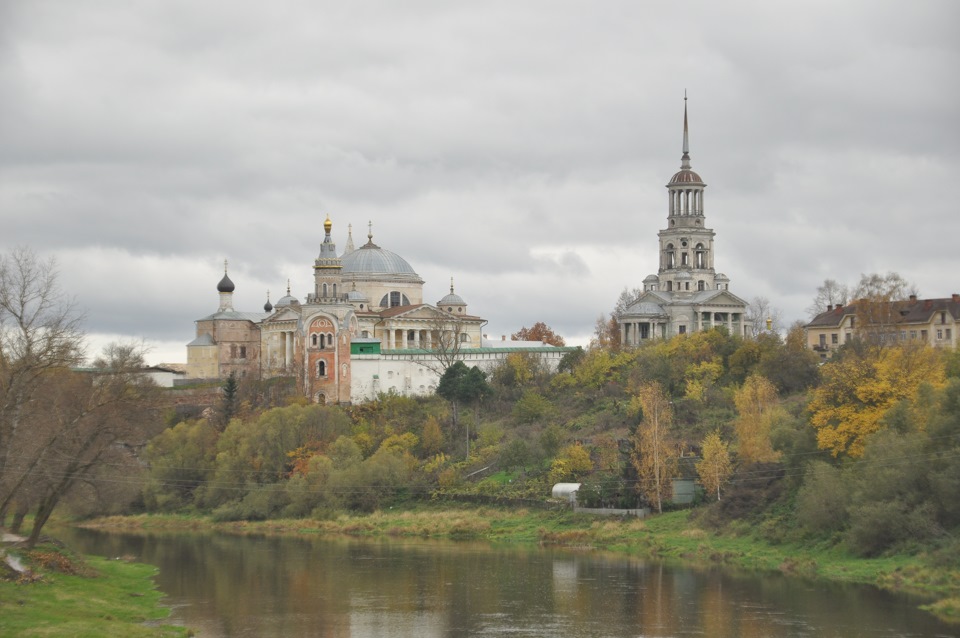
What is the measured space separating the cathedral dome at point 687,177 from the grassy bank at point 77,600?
54.8 m

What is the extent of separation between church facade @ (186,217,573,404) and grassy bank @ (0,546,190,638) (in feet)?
108

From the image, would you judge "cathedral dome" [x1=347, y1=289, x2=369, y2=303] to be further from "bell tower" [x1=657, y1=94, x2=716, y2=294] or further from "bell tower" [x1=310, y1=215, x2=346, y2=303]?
"bell tower" [x1=657, y1=94, x2=716, y2=294]

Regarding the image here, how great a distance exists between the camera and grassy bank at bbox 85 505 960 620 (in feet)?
128

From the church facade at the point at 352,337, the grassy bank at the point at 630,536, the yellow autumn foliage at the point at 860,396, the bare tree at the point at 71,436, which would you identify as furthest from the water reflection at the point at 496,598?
the church facade at the point at 352,337

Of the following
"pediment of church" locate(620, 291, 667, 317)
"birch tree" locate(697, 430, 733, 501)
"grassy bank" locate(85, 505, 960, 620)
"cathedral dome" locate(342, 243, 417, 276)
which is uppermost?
"cathedral dome" locate(342, 243, 417, 276)

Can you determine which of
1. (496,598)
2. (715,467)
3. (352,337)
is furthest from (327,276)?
(496,598)

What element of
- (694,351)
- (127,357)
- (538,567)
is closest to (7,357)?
(127,357)

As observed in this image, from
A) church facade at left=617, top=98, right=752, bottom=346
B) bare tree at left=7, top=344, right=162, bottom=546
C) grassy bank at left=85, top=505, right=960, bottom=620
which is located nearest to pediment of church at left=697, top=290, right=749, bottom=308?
church facade at left=617, top=98, right=752, bottom=346

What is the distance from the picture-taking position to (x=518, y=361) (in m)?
78.5

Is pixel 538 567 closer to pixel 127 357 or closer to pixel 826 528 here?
pixel 826 528

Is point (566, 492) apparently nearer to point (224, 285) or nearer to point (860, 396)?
point (860, 396)

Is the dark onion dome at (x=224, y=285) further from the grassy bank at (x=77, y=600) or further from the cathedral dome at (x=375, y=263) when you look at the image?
the grassy bank at (x=77, y=600)

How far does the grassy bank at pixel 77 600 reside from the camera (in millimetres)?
31234

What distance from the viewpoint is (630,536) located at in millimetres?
50469
